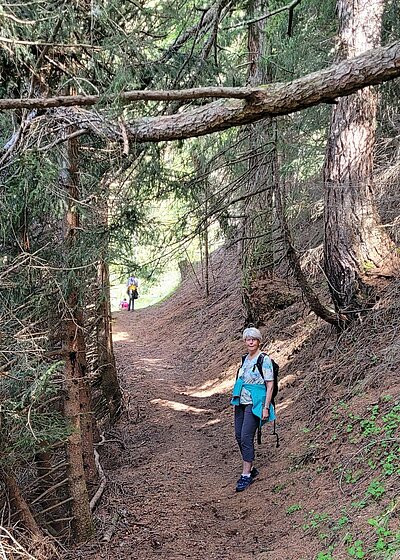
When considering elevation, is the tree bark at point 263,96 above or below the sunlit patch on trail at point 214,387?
above

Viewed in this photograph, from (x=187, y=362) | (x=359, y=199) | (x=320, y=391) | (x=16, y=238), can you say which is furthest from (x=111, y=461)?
(x=187, y=362)

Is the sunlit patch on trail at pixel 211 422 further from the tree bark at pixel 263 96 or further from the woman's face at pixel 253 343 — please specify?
the tree bark at pixel 263 96

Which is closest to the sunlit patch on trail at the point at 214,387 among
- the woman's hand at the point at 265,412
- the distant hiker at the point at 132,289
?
the woman's hand at the point at 265,412

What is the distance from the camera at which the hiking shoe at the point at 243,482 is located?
645 centimetres

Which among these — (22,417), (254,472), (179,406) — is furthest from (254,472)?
(179,406)

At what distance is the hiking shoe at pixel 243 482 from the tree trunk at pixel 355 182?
265cm

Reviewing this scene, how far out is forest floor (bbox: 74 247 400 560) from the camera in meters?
5.29

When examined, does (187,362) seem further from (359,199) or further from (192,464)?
(359,199)

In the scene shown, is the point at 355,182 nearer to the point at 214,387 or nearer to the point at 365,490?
the point at 365,490

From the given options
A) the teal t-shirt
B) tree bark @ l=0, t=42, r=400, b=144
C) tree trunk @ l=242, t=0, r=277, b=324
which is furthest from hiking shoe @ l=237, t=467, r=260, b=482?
tree bark @ l=0, t=42, r=400, b=144

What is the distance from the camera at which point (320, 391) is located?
7.25 m

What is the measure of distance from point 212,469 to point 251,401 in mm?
1579

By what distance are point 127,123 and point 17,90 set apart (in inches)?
78.8

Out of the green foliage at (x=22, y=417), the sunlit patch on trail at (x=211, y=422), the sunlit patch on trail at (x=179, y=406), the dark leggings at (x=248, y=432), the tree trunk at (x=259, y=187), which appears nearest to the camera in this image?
the green foliage at (x=22, y=417)
